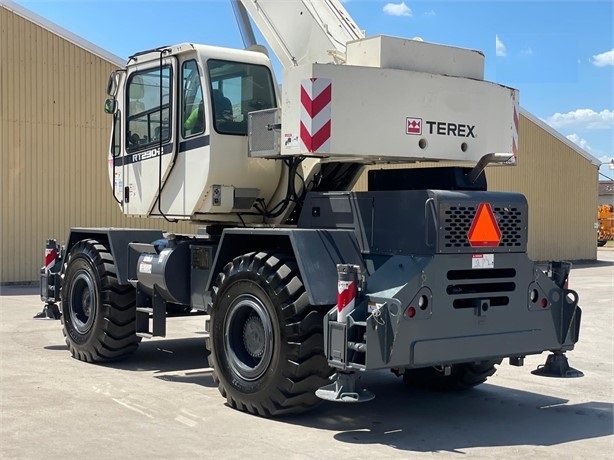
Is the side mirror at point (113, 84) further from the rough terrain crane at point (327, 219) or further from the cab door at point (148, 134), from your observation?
the rough terrain crane at point (327, 219)

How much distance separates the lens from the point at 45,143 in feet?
62.6

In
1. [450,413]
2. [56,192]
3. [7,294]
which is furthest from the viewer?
[56,192]

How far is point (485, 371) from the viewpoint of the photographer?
26.3 ft

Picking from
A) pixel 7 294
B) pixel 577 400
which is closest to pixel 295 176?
pixel 577 400

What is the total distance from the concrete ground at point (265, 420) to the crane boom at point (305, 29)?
343 centimetres

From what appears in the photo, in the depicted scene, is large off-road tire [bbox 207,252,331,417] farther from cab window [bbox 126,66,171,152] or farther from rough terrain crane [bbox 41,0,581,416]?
cab window [bbox 126,66,171,152]

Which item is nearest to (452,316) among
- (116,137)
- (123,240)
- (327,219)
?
(327,219)

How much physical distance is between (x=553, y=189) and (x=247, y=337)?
27.1 meters

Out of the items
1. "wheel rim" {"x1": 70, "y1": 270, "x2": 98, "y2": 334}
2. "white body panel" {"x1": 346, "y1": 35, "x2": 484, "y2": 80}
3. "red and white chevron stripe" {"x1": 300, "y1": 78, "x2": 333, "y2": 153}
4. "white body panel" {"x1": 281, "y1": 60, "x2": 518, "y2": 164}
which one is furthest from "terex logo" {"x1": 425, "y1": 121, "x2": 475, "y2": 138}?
"wheel rim" {"x1": 70, "y1": 270, "x2": 98, "y2": 334}

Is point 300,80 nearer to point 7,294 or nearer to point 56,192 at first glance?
point 7,294

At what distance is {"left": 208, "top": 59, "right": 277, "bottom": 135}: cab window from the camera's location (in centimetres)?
815

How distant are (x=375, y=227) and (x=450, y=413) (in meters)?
1.90

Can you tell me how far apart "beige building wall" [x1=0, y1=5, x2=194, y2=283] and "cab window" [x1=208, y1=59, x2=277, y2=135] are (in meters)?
10.3

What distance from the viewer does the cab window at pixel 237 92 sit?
8.15 m
